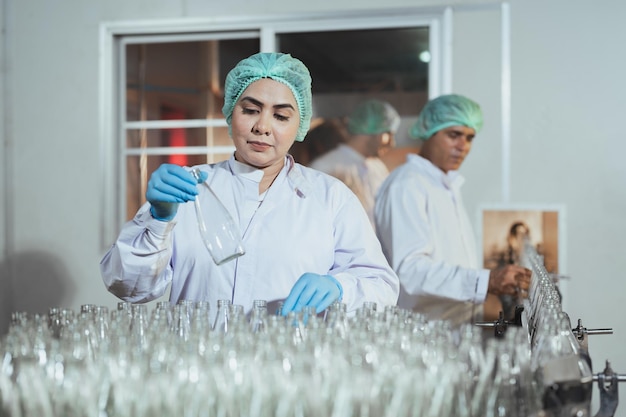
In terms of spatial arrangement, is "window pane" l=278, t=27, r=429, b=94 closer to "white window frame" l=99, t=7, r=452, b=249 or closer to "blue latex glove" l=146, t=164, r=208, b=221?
"white window frame" l=99, t=7, r=452, b=249

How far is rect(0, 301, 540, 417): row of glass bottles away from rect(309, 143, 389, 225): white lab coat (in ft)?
6.84

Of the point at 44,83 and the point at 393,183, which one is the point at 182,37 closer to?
the point at 44,83

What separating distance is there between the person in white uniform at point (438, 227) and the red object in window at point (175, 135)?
43.1 inches

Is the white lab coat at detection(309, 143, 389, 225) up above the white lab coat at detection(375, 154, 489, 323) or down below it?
above

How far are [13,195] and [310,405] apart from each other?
3055 millimetres

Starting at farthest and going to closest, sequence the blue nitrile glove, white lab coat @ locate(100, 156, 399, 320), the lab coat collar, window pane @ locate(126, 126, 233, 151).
A: window pane @ locate(126, 126, 233, 151) → the lab coat collar → white lab coat @ locate(100, 156, 399, 320) → the blue nitrile glove

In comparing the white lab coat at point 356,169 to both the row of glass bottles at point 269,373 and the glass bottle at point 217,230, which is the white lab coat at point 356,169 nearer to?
the glass bottle at point 217,230

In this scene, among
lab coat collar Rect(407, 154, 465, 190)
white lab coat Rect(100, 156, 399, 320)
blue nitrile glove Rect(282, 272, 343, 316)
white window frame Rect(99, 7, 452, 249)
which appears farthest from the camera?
white window frame Rect(99, 7, 452, 249)

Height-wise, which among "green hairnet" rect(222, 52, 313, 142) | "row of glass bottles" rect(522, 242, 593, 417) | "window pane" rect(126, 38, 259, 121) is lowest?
"row of glass bottles" rect(522, 242, 593, 417)

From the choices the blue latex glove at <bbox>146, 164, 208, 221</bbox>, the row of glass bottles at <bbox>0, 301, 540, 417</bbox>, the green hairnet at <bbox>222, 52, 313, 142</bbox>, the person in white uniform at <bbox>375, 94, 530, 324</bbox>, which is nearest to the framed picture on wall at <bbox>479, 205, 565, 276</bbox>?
the person in white uniform at <bbox>375, 94, 530, 324</bbox>

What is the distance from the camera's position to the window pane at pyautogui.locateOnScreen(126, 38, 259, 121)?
138 inches

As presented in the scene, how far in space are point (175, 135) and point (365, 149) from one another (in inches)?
37.2

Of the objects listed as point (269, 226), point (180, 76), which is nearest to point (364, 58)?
point (180, 76)

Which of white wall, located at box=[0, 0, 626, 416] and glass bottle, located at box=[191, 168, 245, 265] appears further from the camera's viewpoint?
white wall, located at box=[0, 0, 626, 416]
